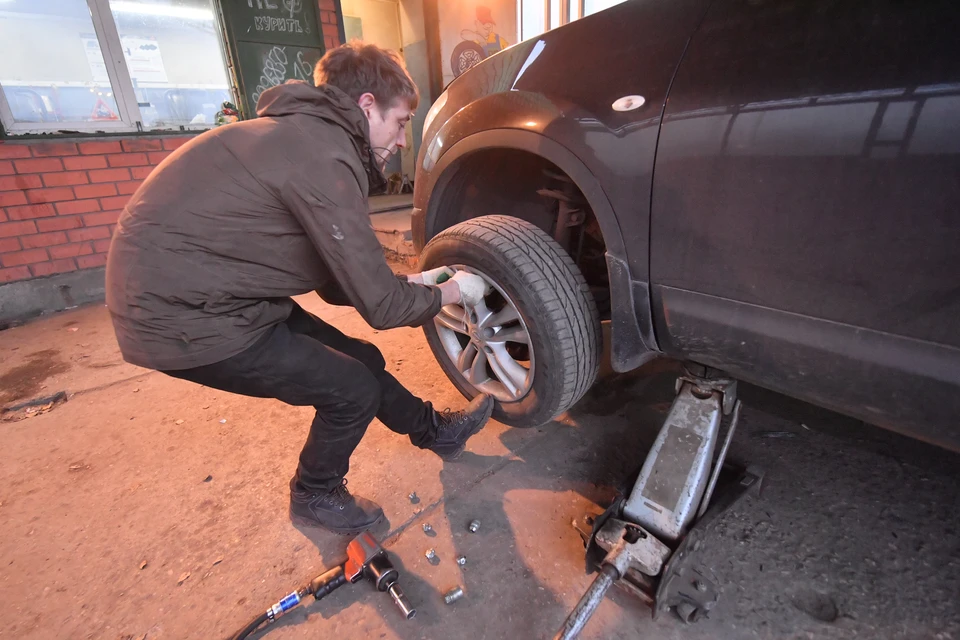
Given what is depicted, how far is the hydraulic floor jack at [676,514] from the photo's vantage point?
1.32 m

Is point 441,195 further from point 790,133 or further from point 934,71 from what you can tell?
point 934,71

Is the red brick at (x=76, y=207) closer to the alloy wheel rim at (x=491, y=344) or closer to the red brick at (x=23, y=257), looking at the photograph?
the red brick at (x=23, y=257)

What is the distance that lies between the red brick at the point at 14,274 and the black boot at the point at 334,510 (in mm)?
3522

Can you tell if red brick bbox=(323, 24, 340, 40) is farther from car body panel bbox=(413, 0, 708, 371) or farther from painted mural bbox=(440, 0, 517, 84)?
car body panel bbox=(413, 0, 708, 371)

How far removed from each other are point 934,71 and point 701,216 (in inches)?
19.3

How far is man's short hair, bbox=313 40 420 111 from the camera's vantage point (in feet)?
4.68

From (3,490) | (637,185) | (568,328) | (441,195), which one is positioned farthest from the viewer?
(441,195)

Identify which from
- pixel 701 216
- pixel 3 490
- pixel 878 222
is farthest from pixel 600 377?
pixel 3 490

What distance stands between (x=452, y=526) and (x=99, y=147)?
161 inches

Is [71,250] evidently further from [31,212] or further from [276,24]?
[276,24]

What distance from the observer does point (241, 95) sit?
4508mm

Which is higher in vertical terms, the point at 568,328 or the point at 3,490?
the point at 568,328

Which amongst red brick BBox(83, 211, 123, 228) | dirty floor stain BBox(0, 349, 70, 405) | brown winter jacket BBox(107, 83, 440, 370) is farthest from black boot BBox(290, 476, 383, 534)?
red brick BBox(83, 211, 123, 228)

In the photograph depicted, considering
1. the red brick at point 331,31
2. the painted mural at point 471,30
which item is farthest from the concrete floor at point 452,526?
the painted mural at point 471,30
